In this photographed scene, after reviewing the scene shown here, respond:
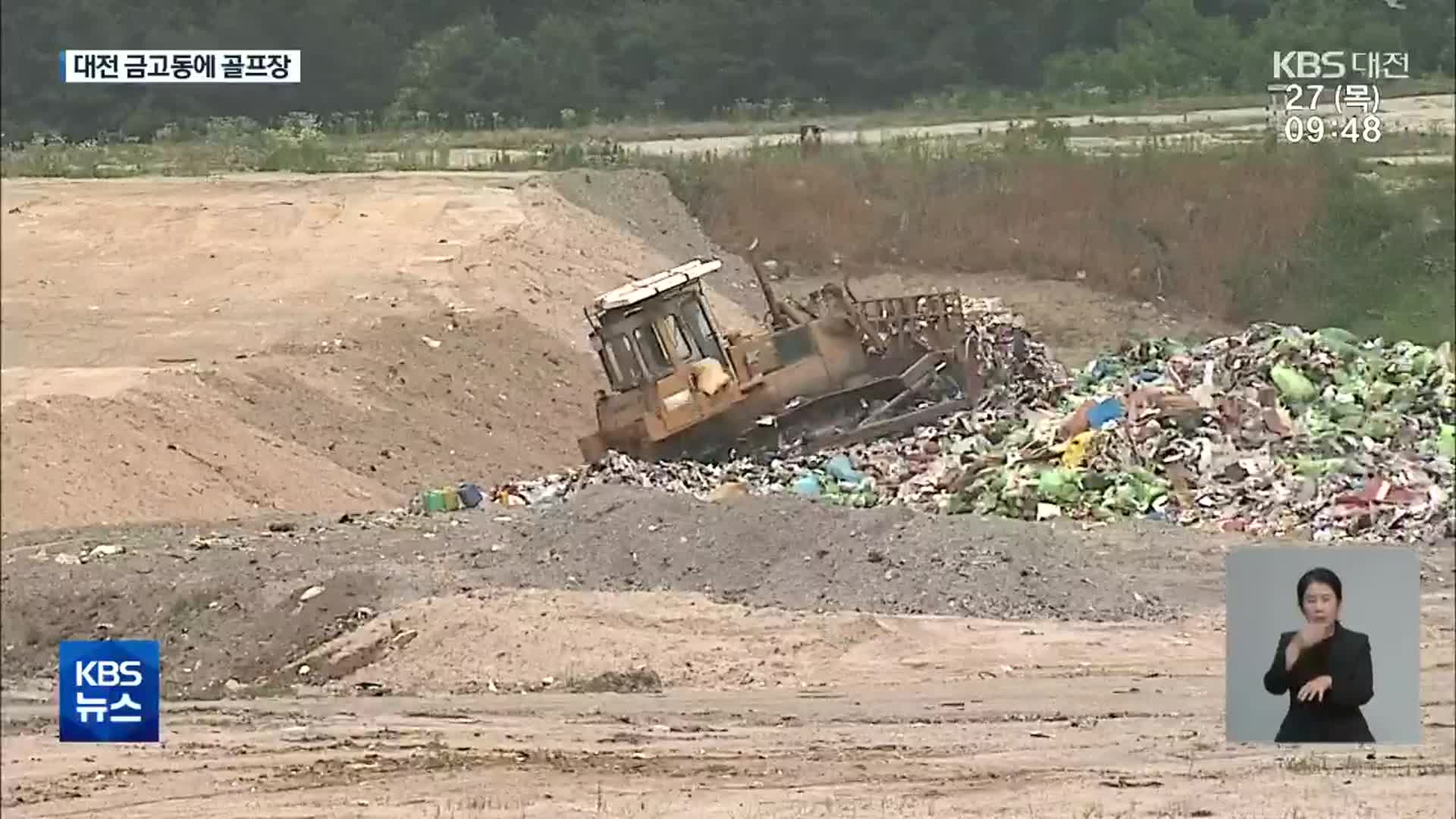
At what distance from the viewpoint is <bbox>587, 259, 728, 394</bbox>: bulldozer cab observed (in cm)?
806

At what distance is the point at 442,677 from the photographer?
28.2 ft

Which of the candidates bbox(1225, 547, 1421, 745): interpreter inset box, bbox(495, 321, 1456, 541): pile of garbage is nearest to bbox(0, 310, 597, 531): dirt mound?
bbox(495, 321, 1456, 541): pile of garbage

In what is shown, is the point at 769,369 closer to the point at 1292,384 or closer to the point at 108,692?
the point at 1292,384

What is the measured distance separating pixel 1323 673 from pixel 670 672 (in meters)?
2.78

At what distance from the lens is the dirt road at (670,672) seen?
7.41 metres

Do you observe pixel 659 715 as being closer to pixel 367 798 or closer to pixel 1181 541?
pixel 367 798

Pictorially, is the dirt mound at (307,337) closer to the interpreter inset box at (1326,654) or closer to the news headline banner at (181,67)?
the news headline banner at (181,67)

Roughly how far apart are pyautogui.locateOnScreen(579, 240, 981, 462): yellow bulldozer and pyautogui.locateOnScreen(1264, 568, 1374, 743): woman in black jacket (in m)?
2.19

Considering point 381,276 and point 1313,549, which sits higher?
point 381,276

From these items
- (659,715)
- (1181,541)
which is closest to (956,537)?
(1181,541)

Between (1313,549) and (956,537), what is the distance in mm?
2577

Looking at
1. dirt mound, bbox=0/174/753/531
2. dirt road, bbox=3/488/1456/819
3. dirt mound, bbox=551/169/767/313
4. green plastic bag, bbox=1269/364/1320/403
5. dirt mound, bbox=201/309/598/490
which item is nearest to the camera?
dirt mound, bbox=0/174/753/531

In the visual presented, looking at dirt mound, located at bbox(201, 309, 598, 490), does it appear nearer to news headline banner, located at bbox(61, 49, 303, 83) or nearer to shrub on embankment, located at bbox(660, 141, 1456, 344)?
shrub on embankment, located at bbox(660, 141, 1456, 344)

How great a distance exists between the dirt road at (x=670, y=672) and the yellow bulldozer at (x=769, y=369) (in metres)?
0.42
